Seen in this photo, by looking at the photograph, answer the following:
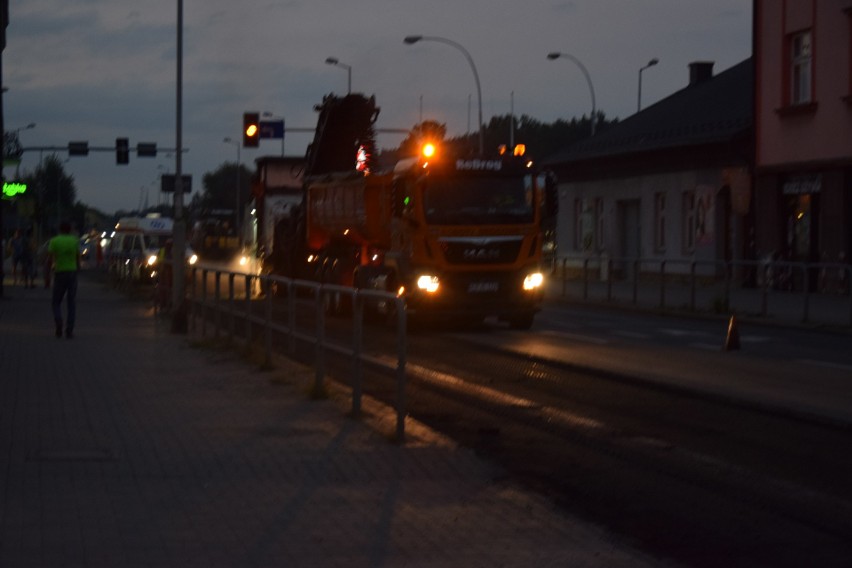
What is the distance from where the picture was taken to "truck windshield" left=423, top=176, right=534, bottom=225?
24562 millimetres

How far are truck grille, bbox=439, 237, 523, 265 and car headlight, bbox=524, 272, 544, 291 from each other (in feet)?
2.11

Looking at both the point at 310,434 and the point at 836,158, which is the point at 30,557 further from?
→ the point at 836,158

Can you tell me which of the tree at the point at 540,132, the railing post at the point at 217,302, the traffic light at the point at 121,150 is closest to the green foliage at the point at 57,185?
the tree at the point at 540,132

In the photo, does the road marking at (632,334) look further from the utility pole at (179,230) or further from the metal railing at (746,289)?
the utility pole at (179,230)

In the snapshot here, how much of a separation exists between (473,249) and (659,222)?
24248 millimetres

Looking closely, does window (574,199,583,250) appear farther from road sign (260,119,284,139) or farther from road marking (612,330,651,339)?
road marking (612,330,651,339)

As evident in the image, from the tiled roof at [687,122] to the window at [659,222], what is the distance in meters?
1.80

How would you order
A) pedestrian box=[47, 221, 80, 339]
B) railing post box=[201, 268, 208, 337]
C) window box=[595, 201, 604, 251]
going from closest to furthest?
railing post box=[201, 268, 208, 337] < pedestrian box=[47, 221, 80, 339] < window box=[595, 201, 604, 251]

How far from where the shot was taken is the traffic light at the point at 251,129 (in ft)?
127

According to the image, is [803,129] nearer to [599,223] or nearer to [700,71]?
[599,223]

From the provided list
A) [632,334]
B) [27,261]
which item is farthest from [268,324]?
[27,261]

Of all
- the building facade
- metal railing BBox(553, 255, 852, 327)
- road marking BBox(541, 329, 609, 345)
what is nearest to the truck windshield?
road marking BBox(541, 329, 609, 345)

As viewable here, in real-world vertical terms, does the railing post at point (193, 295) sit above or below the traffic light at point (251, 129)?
below

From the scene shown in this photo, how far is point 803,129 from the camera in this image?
3759 cm
